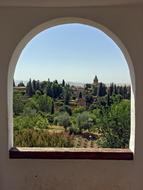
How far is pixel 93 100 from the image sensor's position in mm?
3627

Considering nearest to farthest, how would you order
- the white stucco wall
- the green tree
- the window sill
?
the white stucco wall, the window sill, the green tree

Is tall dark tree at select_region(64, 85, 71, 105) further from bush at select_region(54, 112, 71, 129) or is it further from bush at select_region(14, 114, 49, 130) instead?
bush at select_region(14, 114, 49, 130)

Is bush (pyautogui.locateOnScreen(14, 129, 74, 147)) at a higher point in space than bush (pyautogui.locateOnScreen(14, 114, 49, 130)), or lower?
lower

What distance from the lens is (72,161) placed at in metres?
3.35

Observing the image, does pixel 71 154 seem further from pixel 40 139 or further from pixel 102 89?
pixel 102 89

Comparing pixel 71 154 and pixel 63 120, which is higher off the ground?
pixel 63 120

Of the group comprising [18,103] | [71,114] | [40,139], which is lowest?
[40,139]

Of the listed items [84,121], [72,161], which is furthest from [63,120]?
[72,161]

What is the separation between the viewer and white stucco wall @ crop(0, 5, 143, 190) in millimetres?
3242

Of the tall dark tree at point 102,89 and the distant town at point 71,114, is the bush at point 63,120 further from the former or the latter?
the tall dark tree at point 102,89

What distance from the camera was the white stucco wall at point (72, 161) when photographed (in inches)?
128

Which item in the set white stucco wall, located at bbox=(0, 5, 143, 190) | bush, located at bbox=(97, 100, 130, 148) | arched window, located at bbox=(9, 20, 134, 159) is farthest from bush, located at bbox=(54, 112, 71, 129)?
white stucco wall, located at bbox=(0, 5, 143, 190)

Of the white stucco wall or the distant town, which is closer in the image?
the white stucco wall

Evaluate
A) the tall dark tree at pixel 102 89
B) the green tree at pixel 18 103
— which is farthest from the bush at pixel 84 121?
the green tree at pixel 18 103
